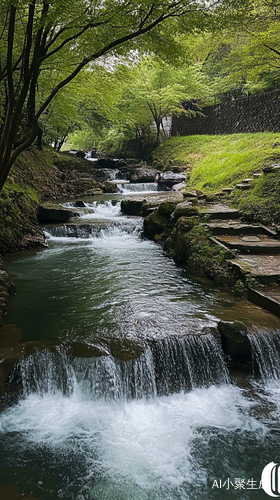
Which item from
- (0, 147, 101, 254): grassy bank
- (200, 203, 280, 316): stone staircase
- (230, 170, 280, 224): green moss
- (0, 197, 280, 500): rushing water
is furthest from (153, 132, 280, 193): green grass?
(0, 197, 280, 500): rushing water

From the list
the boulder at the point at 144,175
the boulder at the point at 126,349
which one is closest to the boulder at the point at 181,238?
the boulder at the point at 126,349

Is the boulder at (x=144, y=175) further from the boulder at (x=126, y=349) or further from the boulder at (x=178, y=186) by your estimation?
the boulder at (x=126, y=349)

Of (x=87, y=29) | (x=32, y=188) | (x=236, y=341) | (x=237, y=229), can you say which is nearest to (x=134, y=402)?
(x=236, y=341)

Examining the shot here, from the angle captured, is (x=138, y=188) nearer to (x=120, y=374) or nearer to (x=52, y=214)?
(x=52, y=214)

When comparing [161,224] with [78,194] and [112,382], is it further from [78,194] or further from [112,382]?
[78,194]

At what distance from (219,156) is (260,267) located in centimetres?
1279

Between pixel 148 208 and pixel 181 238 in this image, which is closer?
pixel 181 238

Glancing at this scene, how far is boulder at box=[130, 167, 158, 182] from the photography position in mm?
22516

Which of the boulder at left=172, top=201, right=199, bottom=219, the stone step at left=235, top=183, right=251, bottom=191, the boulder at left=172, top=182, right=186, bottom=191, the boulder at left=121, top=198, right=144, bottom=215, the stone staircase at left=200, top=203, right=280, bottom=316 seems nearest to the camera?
the stone staircase at left=200, top=203, right=280, bottom=316

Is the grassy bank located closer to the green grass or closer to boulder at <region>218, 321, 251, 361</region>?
the green grass

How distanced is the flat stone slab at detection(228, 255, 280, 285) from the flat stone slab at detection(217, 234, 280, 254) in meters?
0.28

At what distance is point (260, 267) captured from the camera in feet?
23.9

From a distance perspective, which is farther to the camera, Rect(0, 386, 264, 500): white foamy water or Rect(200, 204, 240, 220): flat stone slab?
Rect(200, 204, 240, 220): flat stone slab

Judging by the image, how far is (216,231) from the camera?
9.56 metres
